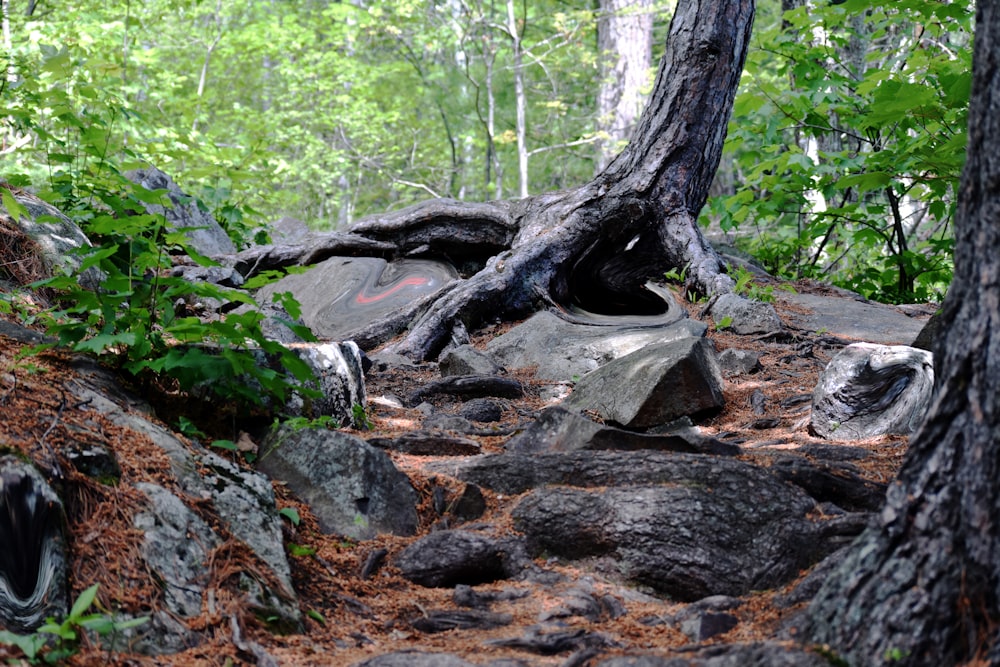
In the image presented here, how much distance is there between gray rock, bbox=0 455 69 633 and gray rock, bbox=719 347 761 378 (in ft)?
16.0

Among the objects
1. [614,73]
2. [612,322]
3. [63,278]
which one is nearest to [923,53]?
[612,322]

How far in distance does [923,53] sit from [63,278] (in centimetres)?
661

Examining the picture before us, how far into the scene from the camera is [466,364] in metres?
6.29

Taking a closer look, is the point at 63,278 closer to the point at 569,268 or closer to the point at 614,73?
the point at 569,268

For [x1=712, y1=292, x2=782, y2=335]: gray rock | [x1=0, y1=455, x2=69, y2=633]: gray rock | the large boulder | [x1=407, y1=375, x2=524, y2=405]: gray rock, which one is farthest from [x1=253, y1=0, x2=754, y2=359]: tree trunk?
[x1=0, y1=455, x2=69, y2=633]: gray rock

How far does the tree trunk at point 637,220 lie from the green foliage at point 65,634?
540 centimetres

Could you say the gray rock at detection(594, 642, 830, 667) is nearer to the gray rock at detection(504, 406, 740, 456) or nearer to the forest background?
the gray rock at detection(504, 406, 740, 456)

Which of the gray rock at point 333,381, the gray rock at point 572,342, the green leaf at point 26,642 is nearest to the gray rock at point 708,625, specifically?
the green leaf at point 26,642

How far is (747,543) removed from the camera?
300 centimetres

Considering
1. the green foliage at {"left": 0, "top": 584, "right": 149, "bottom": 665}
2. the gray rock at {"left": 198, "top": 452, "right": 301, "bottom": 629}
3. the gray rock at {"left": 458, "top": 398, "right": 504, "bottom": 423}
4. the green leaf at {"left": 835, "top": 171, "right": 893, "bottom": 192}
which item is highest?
the green leaf at {"left": 835, "top": 171, "right": 893, "bottom": 192}

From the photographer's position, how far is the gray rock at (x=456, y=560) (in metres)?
3.00

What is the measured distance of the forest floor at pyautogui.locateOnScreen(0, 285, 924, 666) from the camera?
230cm

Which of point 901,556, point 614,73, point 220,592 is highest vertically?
point 614,73

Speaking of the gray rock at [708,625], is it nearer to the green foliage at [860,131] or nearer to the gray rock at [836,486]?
the gray rock at [836,486]
